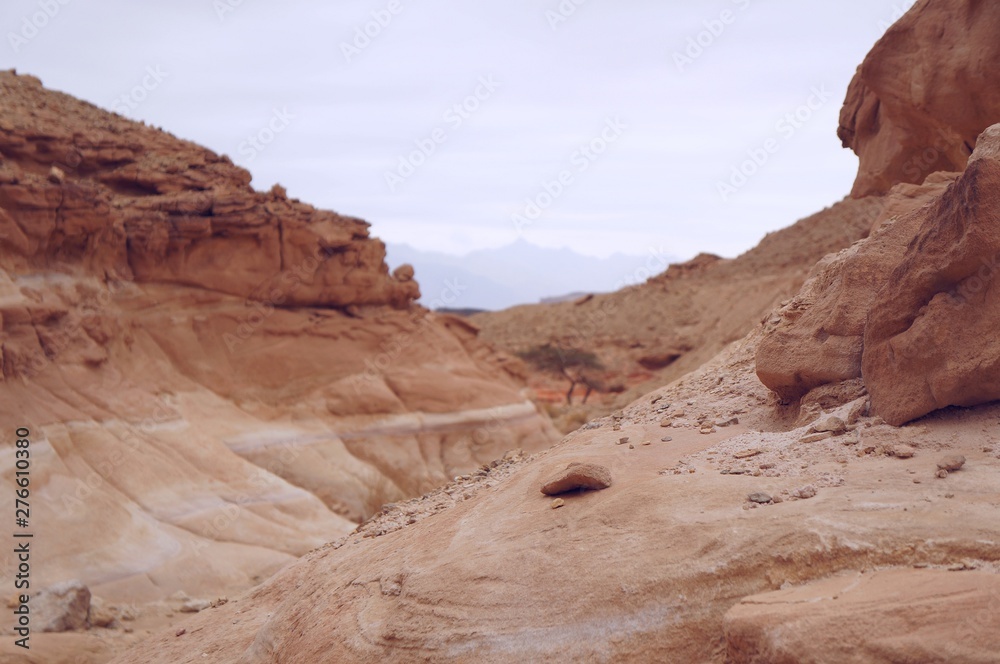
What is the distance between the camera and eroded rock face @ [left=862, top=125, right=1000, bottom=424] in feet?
15.5

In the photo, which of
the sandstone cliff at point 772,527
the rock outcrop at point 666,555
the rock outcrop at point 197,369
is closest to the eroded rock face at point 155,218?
the rock outcrop at point 197,369

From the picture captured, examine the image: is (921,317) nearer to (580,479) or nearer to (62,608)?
(580,479)

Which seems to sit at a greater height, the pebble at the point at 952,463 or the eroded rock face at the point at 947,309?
the eroded rock face at the point at 947,309

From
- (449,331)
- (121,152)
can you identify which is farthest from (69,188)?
(449,331)

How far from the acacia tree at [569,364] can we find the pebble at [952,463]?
29.5 metres

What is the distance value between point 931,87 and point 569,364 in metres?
29.7

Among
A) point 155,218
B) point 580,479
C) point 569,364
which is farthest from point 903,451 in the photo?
point 569,364

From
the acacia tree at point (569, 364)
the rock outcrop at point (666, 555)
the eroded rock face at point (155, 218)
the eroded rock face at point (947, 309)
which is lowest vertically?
the rock outcrop at point (666, 555)

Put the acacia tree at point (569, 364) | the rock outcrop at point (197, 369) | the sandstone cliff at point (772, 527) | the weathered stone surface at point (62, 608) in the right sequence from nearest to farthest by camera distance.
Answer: the sandstone cliff at point (772, 527) → the weathered stone surface at point (62, 608) → the rock outcrop at point (197, 369) → the acacia tree at point (569, 364)

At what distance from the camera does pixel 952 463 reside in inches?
171

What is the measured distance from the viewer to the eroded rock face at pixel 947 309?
15.5 feet

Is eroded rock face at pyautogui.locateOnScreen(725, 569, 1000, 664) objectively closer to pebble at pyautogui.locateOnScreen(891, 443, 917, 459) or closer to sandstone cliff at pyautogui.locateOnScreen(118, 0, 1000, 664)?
sandstone cliff at pyautogui.locateOnScreen(118, 0, 1000, 664)

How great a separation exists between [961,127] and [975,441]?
12.1 feet

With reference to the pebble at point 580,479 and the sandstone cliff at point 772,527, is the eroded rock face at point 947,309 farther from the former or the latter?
the pebble at point 580,479
